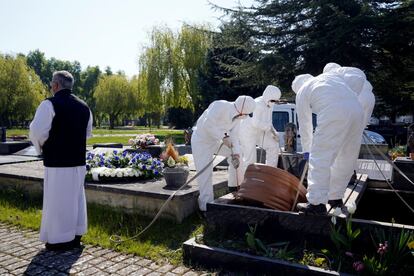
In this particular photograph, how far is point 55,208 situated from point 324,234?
343cm

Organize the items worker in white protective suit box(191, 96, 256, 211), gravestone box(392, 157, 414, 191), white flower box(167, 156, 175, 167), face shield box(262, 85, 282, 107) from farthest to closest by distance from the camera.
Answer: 1. white flower box(167, 156, 175, 167)
2. face shield box(262, 85, 282, 107)
3. gravestone box(392, 157, 414, 191)
4. worker in white protective suit box(191, 96, 256, 211)

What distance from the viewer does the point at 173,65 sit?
30.3 m

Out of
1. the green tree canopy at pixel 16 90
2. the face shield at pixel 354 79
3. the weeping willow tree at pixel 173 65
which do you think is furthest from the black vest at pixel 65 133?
the green tree canopy at pixel 16 90

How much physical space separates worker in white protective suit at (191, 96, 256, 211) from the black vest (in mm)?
1902

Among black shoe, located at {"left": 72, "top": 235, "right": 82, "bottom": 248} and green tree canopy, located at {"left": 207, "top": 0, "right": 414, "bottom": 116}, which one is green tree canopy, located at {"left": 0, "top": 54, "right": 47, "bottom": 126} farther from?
black shoe, located at {"left": 72, "top": 235, "right": 82, "bottom": 248}

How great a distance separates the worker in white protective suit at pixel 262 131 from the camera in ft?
23.9

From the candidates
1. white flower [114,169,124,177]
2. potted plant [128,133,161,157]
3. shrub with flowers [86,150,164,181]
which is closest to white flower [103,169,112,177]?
shrub with flowers [86,150,164,181]

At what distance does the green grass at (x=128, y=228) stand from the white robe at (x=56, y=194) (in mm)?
504

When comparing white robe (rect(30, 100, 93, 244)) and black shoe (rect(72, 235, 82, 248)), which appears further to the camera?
black shoe (rect(72, 235, 82, 248))

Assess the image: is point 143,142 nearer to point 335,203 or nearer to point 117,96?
point 335,203

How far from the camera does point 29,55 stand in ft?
270

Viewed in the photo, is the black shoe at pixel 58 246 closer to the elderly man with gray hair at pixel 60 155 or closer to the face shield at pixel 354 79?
the elderly man with gray hair at pixel 60 155

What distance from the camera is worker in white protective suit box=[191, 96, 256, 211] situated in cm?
589

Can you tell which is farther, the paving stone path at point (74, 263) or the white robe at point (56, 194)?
the white robe at point (56, 194)
